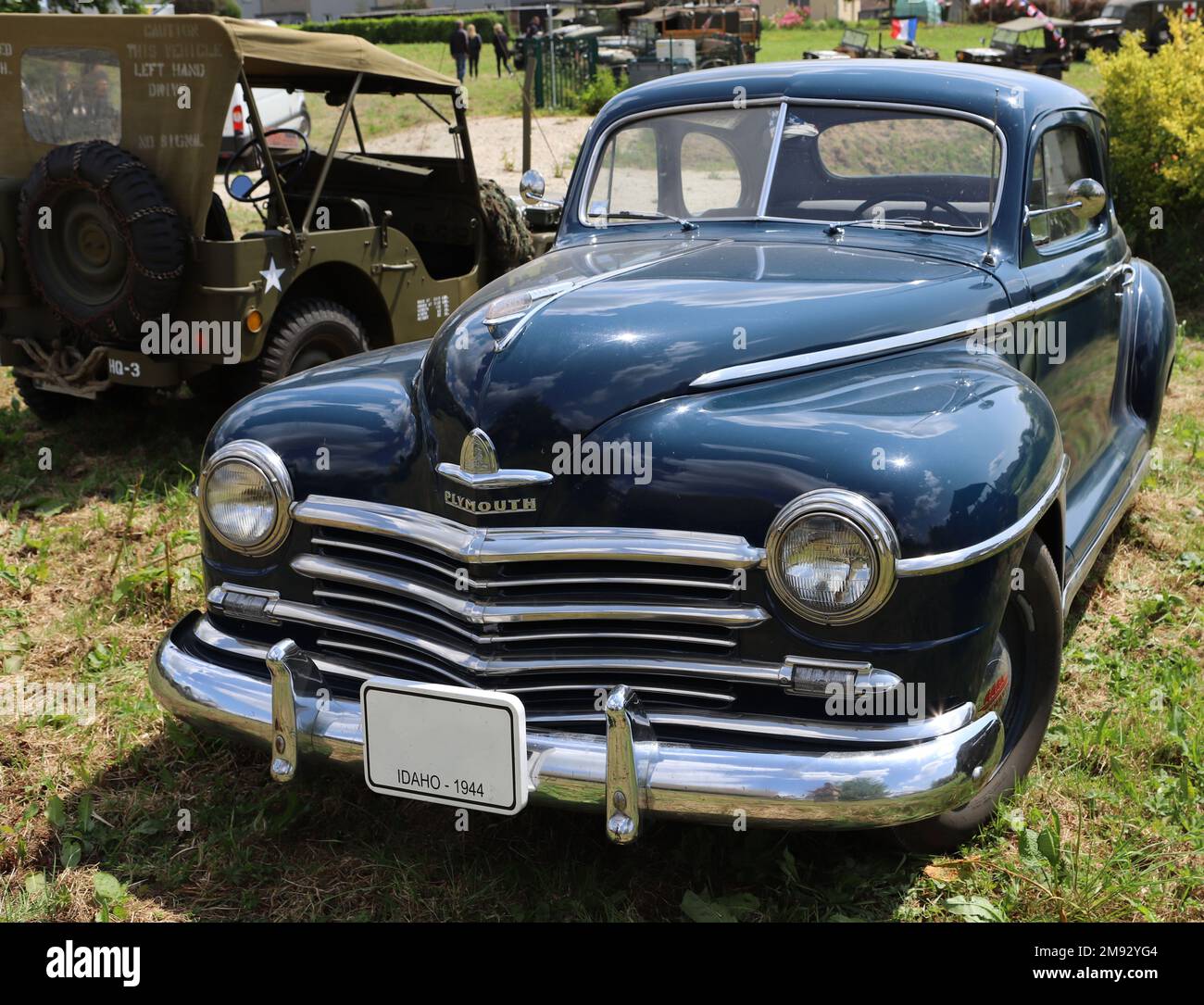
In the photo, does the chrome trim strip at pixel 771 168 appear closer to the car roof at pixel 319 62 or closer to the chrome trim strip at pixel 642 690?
the chrome trim strip at pixel 642 690

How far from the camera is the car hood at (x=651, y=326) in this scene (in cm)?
249

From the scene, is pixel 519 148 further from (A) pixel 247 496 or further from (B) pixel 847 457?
(B) pixel 847 457

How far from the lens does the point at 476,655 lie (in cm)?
248

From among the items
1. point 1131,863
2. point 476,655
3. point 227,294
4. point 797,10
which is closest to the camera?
point 476,655

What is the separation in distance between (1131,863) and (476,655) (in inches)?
61.9

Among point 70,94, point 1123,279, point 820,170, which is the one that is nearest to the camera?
Result: point 820,170

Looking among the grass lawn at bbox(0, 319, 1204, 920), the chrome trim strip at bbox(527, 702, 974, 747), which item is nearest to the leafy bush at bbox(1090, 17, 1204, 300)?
the grass lawn at bbox(0, 319, 1204, 920)

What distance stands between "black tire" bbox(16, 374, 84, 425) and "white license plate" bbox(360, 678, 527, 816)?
435cm

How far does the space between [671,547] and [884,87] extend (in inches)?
76.3

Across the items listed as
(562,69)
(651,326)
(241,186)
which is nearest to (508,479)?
(651,326)

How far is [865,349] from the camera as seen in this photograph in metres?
2.79
